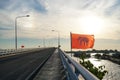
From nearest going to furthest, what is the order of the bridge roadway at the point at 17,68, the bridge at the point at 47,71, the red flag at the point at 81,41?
the bridge at the point at 47,71, the red flag at the point at 81,41, the bridge roadway at the point at 17,68

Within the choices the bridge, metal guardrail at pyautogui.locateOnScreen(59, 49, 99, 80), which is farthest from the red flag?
metal guardrail at pyautogui.locateOnScreen(59, 49, 99, 80)

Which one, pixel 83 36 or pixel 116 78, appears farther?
pixel 116 78

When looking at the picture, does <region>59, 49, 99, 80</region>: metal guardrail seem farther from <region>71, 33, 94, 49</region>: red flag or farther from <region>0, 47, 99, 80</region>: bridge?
<region>71, 33, 94, 49</region>: red flag

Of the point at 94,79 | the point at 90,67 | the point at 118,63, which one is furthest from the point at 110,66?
the point at 94,79

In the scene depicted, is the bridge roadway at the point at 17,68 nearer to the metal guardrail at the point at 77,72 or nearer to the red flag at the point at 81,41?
the red flag at the point at 81,41

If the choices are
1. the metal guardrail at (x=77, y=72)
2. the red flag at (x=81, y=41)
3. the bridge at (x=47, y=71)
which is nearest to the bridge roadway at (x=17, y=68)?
the bridge at (x=47, y=71)

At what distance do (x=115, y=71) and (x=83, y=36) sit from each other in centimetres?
14609

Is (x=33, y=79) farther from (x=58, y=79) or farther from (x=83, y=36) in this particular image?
(x=83, y=36)

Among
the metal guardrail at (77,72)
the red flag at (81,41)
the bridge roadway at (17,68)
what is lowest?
the bridge roadway at (17,68)

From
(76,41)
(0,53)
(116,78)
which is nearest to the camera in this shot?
(76,41)

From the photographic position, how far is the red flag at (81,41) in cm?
1409

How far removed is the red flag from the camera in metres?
14.1

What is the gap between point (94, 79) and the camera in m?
4.65

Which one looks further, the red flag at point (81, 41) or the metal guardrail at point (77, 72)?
the red flag at point (81, 41)
